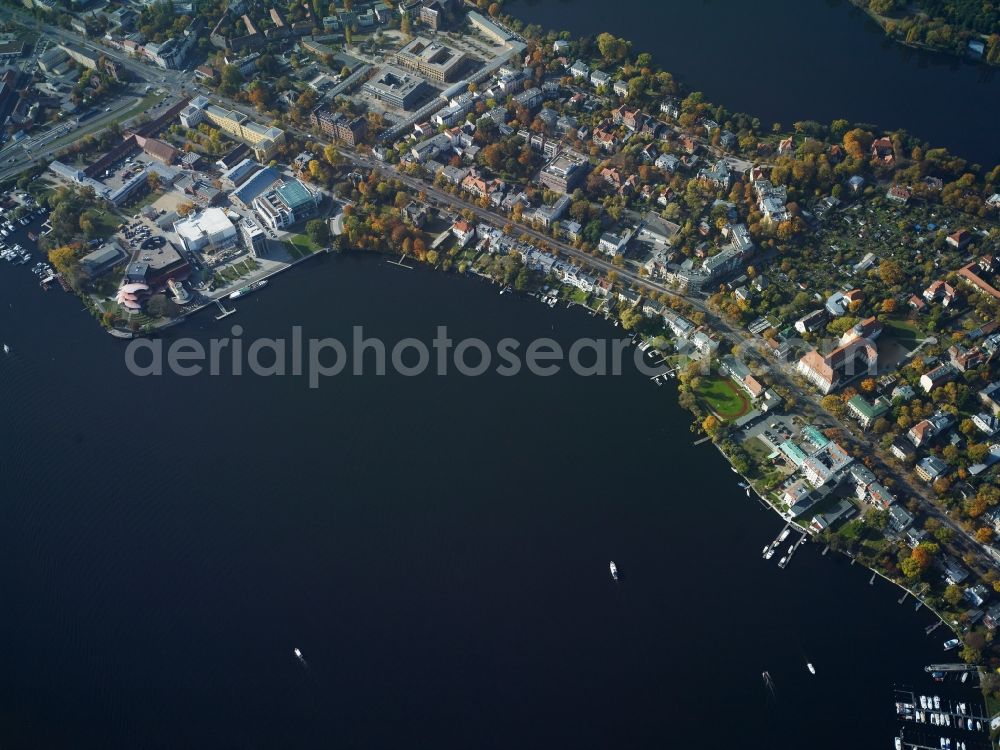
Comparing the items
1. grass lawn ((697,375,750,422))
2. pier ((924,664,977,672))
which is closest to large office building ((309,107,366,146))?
grass lawn ((697,375,750,422))

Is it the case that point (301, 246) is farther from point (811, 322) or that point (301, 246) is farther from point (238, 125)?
point (811, 322)

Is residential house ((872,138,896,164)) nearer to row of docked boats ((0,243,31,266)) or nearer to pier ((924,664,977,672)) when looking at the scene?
pier ((924,664,977,672))

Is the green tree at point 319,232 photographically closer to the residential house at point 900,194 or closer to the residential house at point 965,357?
the residential house at point 900,194

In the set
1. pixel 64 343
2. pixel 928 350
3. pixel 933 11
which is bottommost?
pixel 64 343

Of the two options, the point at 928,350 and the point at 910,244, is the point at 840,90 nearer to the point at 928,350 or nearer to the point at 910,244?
the point at 910,244

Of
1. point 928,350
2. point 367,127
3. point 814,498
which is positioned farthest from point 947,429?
point 367,127

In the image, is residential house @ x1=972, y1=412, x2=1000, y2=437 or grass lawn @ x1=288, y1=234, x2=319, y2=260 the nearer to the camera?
residential house @ x1=972, y1=412, x2=1000, y2=437
